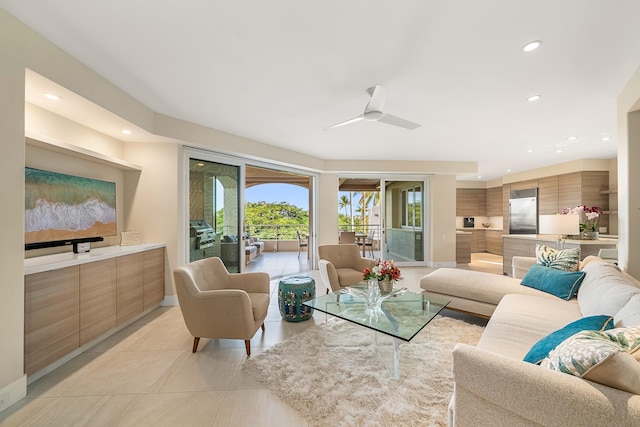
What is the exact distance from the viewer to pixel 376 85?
100.0 inches

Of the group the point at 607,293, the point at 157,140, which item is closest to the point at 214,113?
the point at 157,140

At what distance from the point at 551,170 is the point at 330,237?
5.87 meters

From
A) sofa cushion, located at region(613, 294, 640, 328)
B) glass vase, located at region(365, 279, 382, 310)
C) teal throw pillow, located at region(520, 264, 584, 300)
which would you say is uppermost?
sofa cushion, located at region(613, 294, 640, 328)

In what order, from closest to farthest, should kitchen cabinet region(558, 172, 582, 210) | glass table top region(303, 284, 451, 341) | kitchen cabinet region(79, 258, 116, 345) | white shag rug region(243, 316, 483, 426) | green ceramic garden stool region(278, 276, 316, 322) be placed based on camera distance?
white shag rug region(243, 316, 483, 426), glass table top region(303, 284, 451, 341), kitchen cabinet region(79, 258, 116, 345), green ceramic garden stool region(278, 276, 316, 322), kitchen cabinet region(558, 172, 582, 210)

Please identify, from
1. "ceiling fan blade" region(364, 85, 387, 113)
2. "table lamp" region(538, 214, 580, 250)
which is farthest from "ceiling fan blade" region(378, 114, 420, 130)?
"table lamp" region(538, 214, 580, 250)

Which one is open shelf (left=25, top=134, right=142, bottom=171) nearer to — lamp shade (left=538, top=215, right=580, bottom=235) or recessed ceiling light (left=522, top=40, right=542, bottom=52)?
recessed ceiling light (left=522, top=40, right=542, bottom=52)

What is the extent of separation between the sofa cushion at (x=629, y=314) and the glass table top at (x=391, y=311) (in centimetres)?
109

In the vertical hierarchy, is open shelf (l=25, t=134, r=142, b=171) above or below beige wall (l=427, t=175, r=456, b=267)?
above

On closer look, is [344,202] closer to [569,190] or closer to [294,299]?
[569,190]

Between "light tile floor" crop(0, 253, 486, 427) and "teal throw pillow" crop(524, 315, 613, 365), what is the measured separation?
1.33m

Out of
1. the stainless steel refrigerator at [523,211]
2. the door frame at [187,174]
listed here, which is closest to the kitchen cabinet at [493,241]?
the stainless steel refrigerator at [523,211]

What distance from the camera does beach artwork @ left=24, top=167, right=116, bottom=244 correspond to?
229 cm

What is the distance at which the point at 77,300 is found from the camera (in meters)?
2.28

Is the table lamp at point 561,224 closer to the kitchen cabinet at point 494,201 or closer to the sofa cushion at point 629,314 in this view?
the sofa cushion at point 629,314
